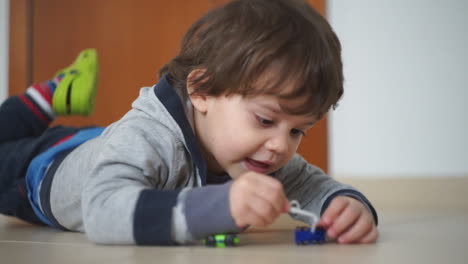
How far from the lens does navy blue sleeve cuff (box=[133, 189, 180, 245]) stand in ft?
2.10

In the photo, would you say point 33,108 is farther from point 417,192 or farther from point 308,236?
point 417,192

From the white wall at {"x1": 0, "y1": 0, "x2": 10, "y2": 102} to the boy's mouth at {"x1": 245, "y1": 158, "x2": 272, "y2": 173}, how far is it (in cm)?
176

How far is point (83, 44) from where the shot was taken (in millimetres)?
2176

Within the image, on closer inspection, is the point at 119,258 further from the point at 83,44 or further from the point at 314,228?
the point at 83,44

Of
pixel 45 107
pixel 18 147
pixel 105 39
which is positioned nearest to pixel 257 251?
pixel 18 147

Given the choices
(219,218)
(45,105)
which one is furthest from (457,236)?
(45,105)

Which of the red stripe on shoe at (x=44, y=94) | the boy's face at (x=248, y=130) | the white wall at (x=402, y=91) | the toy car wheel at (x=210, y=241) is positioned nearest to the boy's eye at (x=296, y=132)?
the boy's face at (x=248, y=130)

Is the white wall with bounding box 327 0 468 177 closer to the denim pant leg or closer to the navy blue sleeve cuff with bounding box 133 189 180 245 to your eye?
the denim pant leg

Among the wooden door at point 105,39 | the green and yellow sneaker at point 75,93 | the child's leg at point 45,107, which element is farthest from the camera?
the wooden door at point 105,39

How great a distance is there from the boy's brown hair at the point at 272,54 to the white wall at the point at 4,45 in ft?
5.44

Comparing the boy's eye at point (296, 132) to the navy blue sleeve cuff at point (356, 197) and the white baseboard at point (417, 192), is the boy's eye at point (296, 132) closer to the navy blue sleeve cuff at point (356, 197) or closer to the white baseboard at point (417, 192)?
the navy blue sleeve cuff at point (356, 197)

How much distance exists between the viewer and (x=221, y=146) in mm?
825

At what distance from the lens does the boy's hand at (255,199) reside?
600mm

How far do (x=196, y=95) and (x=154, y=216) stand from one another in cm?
28
